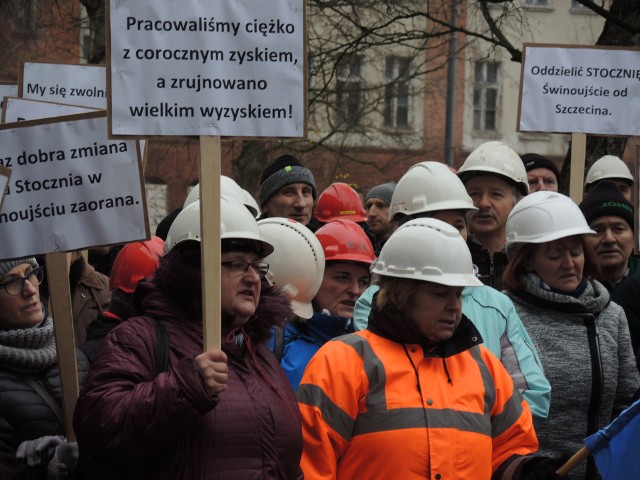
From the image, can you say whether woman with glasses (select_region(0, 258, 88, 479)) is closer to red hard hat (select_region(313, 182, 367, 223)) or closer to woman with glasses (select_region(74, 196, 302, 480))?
woman with glasses (select_region(74, 196, 302, 480))

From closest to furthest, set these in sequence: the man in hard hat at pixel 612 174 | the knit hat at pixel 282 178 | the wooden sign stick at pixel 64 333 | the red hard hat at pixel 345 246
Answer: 1. the wooden sign stick at pixel 64 333
2. the red hard hat at pixel 345 246
3. the knit hat at pixel 282 178
4. the man in hard hat at pixel 612 174

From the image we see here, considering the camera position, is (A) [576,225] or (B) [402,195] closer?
(A) [576,225]

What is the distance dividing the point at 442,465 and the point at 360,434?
1.01ft

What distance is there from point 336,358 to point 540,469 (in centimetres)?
84

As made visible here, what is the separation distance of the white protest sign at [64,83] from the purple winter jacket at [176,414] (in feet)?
13.5

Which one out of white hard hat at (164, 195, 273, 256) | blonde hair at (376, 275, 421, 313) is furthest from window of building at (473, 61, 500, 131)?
white hard hat at (164, 195, 273, 256)

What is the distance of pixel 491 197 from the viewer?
707cm

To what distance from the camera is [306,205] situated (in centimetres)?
804

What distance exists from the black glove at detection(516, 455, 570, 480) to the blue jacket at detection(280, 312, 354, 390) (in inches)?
43.7

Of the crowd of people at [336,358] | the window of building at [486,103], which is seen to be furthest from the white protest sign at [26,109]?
the window of building at [486,103]

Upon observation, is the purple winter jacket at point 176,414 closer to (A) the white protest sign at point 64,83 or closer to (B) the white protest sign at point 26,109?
(B) the white protest sign at point 26,109

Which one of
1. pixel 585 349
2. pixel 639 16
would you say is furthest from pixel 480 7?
pixel 585 349

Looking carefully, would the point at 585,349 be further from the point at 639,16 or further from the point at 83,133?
the point at 639,16

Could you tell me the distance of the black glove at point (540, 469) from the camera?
4613 millimetres
